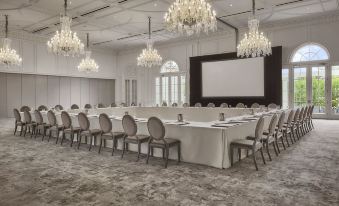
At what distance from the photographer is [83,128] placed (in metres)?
5.89

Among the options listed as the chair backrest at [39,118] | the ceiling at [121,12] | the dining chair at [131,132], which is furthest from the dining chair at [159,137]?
the ceiling at [121,12]

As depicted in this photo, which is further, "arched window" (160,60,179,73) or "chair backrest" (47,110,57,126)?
"arched window" (160,60,179,73)

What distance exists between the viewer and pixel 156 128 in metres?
4.45

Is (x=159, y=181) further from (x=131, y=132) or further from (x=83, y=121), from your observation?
(x=83, y=121)

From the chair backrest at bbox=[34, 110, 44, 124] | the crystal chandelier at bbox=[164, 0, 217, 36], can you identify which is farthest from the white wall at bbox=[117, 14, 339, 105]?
the chair backrest at bbox=[34, 110, 44, 124]

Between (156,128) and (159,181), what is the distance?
1.02 metres

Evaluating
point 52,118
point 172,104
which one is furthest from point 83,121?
point 172,104

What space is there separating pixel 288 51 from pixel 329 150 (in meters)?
6.87

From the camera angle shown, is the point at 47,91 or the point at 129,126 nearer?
the point at 129,126

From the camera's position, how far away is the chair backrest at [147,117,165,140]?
4375mm

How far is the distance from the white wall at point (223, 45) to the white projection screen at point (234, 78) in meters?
0.81

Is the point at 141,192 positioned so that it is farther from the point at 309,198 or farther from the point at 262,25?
the point at 262,25

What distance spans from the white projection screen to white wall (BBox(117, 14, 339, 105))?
81 centimetres

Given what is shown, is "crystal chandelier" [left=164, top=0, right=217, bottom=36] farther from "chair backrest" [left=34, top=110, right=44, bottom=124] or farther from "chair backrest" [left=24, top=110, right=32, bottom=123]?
"chair backrest" [left=24, top=110, right=32, bottom=123]
